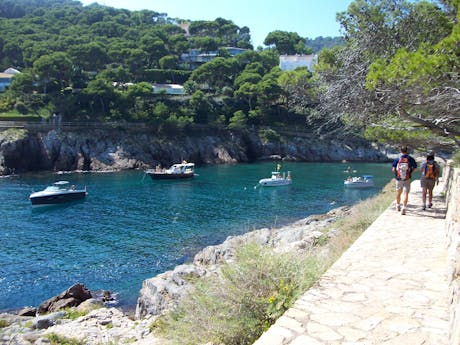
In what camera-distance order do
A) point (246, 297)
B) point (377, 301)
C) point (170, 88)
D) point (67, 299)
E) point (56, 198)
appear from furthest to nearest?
1. point (170, 88)
2. point (56, 198)
3. point (67, 299)
4. point (246, 297)
5. point (377, 301)

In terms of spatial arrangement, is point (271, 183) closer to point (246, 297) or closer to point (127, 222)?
point (127, 222)

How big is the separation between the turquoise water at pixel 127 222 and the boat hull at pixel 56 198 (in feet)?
2.89

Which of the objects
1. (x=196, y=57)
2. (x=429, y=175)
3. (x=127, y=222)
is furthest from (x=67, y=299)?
(x=196, y=57)

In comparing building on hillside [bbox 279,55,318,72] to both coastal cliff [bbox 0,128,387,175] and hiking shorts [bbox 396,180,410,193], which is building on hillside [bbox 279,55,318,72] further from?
hiking shorts [bbox 396,180,410,193]

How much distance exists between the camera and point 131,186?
4428 cm

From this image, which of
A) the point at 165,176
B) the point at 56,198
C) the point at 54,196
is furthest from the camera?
the point at 165,176

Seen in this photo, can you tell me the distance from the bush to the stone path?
32 centimetres

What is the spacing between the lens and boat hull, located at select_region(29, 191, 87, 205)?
3406cm

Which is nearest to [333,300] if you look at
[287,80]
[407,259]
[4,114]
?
[407,259]

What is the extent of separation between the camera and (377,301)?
6258 mm

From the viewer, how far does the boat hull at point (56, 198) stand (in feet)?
112

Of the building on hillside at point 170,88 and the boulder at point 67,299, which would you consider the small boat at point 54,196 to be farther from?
the building on hillside at point 170,88

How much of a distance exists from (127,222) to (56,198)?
9.80 m

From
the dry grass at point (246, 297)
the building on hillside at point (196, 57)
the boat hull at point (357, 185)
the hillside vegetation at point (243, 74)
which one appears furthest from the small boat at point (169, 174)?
the building on hillside at point (196, 57)
